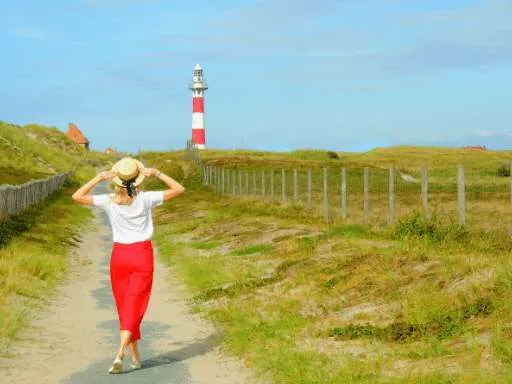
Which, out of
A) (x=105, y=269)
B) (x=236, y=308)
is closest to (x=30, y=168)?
(x=105, y=269)

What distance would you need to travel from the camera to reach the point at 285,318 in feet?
38.0

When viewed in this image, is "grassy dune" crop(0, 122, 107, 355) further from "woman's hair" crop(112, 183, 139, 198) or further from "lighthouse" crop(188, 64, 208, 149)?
"lighthouse" crop(188, 64, 208, 149)

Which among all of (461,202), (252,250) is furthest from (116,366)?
(252,250)

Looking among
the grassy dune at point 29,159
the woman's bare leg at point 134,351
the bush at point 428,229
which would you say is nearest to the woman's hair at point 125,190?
the woman's bare leg at point 134,351

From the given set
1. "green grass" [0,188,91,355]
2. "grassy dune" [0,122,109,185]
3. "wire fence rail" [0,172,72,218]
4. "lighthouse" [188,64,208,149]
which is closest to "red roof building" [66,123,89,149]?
"grassy dune" [0,122,109,185]

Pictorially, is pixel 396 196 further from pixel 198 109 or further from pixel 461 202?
pixel 198 109

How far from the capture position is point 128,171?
8.62 m

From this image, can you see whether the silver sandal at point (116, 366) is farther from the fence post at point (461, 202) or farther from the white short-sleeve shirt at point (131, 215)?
the fence post at point (461, 202)

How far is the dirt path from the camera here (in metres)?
8.92

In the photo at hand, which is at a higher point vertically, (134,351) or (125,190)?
(125,190)

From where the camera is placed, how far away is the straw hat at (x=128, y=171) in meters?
8.64

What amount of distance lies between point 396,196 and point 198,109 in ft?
239

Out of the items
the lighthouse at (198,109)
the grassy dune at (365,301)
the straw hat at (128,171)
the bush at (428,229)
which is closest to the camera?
the grassy dune at (365,301)

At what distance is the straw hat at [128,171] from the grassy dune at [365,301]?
2.39 metres
